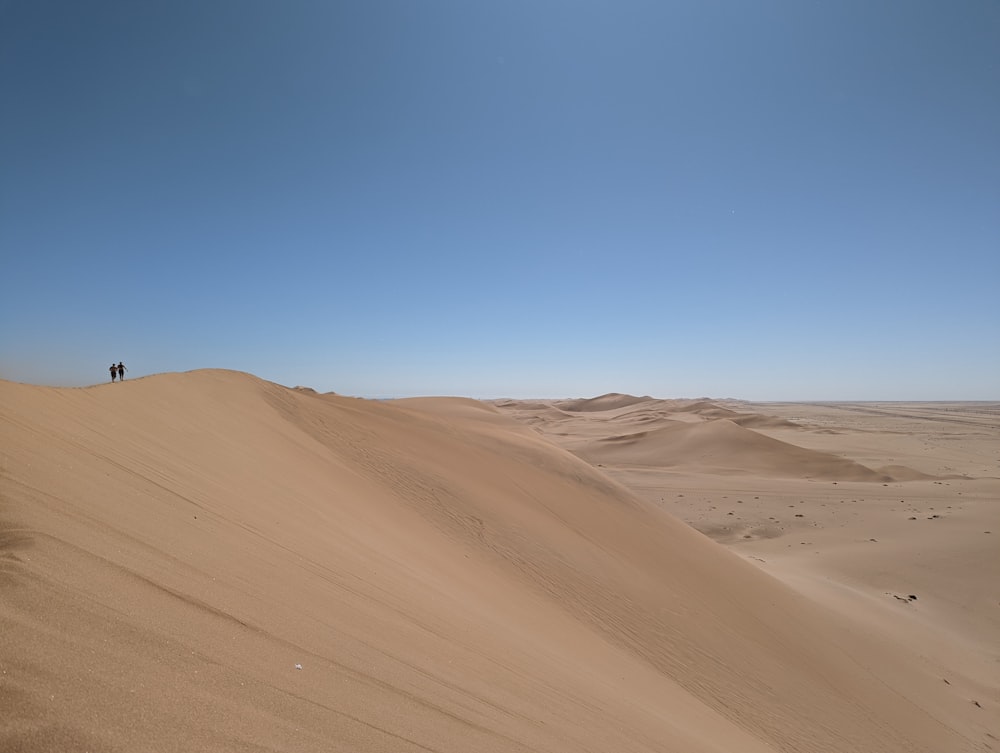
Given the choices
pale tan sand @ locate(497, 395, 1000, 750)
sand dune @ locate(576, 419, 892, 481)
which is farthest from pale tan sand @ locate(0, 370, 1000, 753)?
sand dune @ locate(576, 419, 892, 481)

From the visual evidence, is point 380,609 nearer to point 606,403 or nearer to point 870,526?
point 870,526

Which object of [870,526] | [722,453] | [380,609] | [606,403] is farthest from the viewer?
Answer: [606,403]

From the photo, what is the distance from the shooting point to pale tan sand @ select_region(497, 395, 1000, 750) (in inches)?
345

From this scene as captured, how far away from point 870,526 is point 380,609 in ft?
57.1

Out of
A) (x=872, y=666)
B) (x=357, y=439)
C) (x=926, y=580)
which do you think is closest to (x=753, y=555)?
(x=926, y=580)

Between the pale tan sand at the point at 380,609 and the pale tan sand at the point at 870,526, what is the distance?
11 cm

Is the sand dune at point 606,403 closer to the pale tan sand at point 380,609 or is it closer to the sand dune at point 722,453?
the sand dune at point 722,453

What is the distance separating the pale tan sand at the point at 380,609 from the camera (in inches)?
74.0

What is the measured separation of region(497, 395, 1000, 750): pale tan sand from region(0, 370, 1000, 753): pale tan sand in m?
0.11

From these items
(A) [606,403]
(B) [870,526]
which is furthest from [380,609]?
(A) [606,403]

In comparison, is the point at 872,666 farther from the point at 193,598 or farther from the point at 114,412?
the point at 114,412

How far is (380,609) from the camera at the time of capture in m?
3.30

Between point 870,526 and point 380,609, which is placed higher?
point 380,609

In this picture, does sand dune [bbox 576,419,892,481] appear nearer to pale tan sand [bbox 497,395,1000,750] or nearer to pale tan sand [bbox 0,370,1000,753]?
pale tan sand [bbox 497,395,1000,750]
